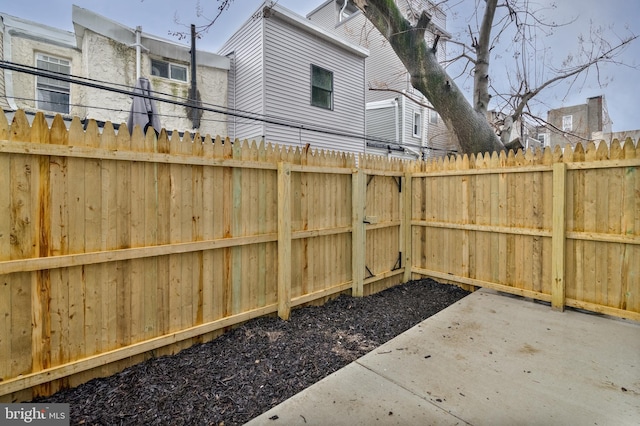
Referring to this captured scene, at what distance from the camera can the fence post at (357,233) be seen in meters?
4.34

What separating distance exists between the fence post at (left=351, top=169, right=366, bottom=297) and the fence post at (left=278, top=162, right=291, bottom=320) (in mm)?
1211

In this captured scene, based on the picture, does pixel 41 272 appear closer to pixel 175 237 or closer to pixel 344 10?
pixel 175 237

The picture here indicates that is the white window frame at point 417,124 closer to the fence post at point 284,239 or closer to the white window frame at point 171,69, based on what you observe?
the white window frame at point 171,69

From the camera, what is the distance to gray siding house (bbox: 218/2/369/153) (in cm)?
858

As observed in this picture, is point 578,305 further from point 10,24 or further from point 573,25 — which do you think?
point 10,24

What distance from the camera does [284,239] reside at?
3482mm

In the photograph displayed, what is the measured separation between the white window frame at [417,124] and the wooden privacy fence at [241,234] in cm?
930

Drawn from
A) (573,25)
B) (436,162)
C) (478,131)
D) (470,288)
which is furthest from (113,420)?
(573,25)

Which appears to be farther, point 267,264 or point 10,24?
point 10,24

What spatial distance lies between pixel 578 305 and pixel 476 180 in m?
2.05

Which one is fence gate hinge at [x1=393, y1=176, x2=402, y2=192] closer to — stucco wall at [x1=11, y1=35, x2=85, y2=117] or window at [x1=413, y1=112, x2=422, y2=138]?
stucco wall at [x1=11, y1=35, x2=85, y2=117]

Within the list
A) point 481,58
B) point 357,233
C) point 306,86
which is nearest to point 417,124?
point 306,86

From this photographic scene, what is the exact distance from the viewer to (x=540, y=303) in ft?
13.6

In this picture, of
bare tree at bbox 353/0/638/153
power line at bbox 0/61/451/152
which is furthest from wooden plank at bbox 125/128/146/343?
bare tree at bbox 353/0/638/153
